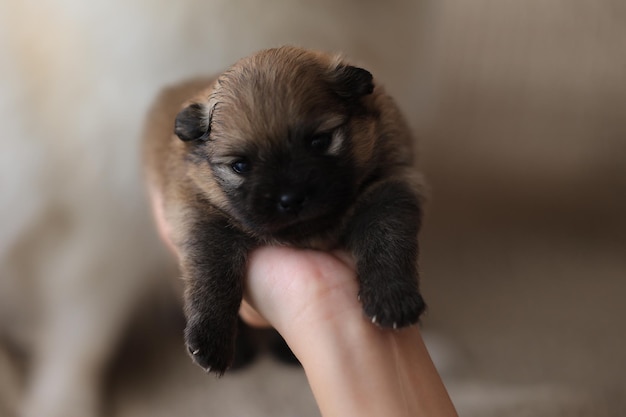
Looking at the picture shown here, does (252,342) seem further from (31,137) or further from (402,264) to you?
(31,137)

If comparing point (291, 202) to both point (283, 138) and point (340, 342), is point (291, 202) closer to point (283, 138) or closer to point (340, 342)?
point (283, 138)

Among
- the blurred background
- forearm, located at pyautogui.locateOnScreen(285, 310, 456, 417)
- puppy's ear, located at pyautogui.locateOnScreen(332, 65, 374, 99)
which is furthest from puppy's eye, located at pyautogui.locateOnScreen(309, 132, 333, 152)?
the blurred background

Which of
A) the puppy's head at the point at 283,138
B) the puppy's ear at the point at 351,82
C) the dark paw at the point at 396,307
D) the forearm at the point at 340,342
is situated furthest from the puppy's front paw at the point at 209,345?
the puppy's ear at the point at 351,82

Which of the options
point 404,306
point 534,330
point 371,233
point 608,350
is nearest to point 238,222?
point 371,233

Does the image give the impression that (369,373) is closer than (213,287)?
Yes

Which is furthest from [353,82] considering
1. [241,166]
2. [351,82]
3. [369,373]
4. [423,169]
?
[423,169]

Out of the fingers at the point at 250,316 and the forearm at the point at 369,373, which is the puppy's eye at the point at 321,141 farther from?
the fingers at the point at 250,316
